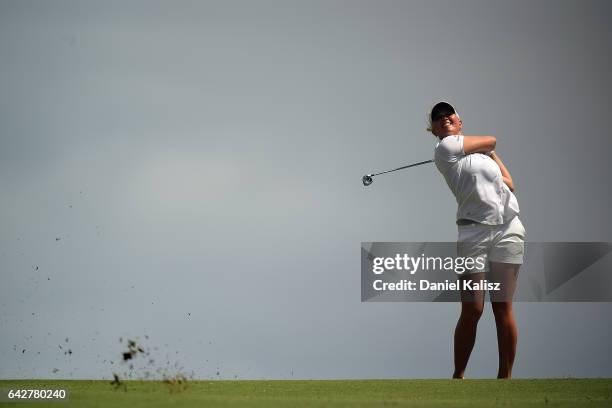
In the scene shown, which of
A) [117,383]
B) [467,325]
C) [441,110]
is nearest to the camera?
[117,383]

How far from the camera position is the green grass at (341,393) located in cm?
543

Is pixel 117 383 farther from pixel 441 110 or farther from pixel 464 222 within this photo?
pixel 441 110

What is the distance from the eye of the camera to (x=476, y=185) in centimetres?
736

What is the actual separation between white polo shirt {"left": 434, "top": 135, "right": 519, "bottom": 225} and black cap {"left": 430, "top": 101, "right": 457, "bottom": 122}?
308mm

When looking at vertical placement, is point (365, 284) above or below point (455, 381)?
above

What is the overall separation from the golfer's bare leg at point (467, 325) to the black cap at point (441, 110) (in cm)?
152

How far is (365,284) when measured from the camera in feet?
28.8

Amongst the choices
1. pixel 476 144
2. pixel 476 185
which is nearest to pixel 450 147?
pixel 476 144

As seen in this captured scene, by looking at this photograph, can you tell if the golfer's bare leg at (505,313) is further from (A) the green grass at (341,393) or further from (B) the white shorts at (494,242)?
(A) the green grass at (341,393)

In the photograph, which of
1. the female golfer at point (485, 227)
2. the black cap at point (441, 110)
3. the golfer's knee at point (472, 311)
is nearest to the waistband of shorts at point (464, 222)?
the female golfer at point (485, 227)

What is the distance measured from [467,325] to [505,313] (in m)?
0.36

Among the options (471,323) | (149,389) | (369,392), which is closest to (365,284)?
(471,323)

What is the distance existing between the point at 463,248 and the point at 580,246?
6.47 ft

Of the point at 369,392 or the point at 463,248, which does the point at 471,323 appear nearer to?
the point at 463,248
